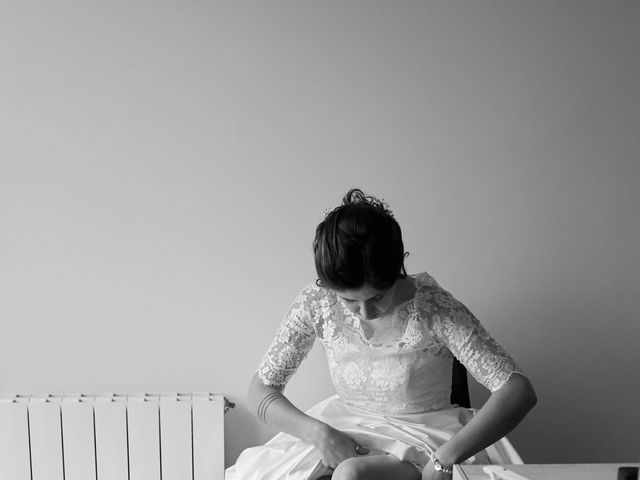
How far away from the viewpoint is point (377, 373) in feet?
6.27

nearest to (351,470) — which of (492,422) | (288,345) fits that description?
(492,422)

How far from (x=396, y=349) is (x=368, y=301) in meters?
0.22

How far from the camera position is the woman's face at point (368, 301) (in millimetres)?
1678

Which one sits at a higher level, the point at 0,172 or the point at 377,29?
the point at 377,29

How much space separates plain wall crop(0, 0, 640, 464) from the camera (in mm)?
2254

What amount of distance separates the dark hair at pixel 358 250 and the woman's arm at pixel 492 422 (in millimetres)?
393

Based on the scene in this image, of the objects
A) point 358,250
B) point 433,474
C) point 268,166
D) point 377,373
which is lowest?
point 433,474

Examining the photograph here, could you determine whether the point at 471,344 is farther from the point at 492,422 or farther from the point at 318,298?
the point at 318,298

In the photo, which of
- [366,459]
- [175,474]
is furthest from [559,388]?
[175,474]

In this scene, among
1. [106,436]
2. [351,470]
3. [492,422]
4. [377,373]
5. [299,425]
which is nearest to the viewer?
[351,470]

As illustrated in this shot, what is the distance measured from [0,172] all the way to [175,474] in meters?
1.11

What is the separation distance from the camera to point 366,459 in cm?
162

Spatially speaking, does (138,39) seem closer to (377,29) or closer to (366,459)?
(377,29)

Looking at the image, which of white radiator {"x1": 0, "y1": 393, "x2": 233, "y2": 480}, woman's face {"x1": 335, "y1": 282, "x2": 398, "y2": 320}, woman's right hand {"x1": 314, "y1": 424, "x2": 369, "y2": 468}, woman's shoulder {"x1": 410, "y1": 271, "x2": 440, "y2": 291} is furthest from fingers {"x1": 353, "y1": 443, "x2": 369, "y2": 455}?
white radiator {"x1": 0, "y1": 393, "x2": 233, "y2": 480}
